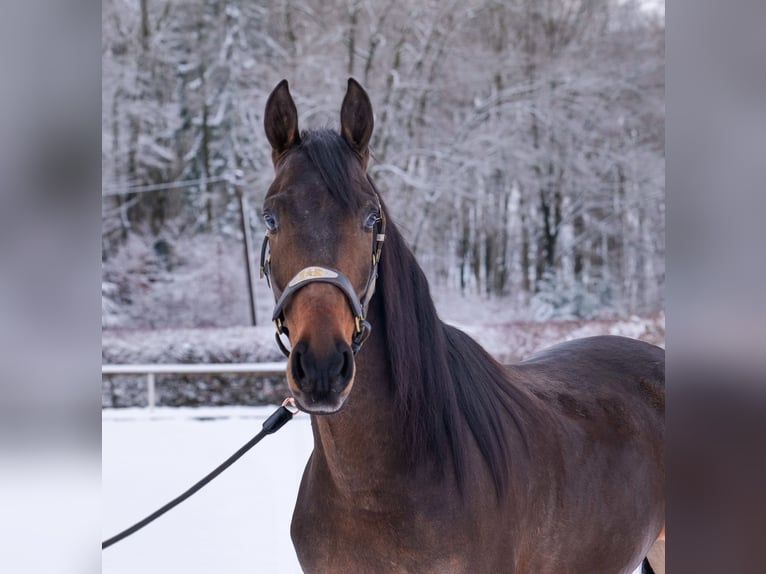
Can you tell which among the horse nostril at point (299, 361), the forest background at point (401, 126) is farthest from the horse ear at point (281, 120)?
the forest background at point (401, 126)

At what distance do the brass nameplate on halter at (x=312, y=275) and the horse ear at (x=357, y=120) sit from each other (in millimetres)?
416

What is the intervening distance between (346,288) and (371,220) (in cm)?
22

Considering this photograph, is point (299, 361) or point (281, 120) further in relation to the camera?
point (281, 120)

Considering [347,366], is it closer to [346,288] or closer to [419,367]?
[346,288]

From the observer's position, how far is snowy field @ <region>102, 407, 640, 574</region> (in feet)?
14.1

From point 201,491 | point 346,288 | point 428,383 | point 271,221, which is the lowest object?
point 201,491

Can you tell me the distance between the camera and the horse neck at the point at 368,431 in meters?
1.68

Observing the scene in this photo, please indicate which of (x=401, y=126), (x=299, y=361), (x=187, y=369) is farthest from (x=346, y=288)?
(x=401, y=126)

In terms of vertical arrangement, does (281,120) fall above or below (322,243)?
above

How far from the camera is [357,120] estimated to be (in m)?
1.74

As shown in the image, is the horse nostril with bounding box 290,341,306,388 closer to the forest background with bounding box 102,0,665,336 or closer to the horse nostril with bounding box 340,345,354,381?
the horse nostril with bounding box 340,345,354,381

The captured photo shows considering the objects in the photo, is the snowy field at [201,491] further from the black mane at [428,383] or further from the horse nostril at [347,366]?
the horse nostril at [347,366]

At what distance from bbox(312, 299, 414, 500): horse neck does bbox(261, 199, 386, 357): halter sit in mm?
133

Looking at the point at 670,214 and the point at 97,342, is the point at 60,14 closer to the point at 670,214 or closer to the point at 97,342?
the point at 97,342
